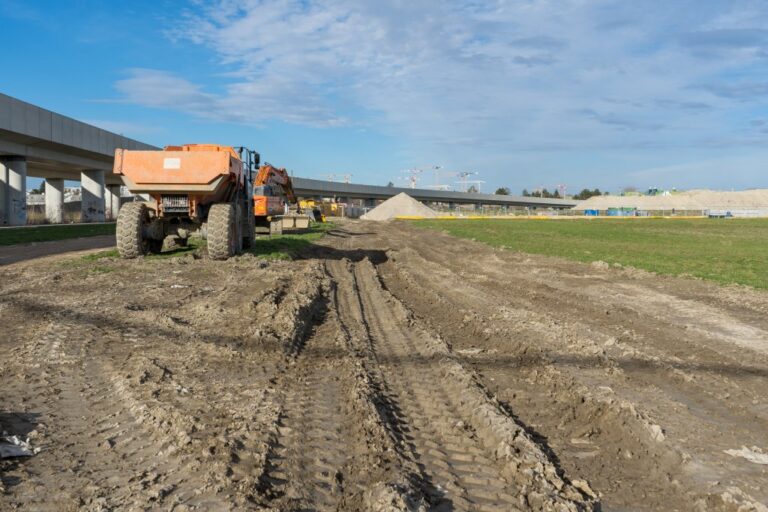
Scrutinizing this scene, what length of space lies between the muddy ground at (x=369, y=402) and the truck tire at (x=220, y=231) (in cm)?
324

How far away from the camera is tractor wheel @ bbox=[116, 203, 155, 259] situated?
13.3 m

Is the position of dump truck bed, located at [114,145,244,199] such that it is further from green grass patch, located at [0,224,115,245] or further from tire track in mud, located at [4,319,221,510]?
green grass patch, located at [0,224,115,245]

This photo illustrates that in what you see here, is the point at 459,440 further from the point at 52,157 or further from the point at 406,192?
the point at 406,192

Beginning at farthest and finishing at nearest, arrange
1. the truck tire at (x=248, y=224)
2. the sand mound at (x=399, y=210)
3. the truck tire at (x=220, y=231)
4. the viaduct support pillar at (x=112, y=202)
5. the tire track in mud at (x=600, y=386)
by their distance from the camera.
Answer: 1. the sand mound at (x=399, y=210)
2. the viaduct support pillar at (x=112, y=202)
3. the truck tire at (x=248, y=224)
4. the truck tire at (x=220, y=231)
5. the tire track in mud at (x=600, y=386)

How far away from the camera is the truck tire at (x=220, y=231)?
13266 mm

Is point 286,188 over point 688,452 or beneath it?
over

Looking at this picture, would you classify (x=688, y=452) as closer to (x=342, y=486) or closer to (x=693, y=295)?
(x=342, y=486)

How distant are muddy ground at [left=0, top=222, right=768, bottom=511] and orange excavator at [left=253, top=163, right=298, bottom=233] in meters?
11.0

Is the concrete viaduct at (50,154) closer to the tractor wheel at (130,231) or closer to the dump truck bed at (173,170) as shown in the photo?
the tractor wheel at (130,231)

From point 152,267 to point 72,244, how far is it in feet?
30.1

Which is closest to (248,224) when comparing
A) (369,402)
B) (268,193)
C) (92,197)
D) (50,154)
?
(268,193)

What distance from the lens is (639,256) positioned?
63.7 ft

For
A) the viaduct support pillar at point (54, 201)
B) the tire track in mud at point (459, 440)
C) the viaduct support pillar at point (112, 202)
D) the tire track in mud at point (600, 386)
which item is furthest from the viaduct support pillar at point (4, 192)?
the tire track in mud at point (459, 440)

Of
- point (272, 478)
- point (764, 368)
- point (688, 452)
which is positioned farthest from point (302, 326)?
point (764, 368)
